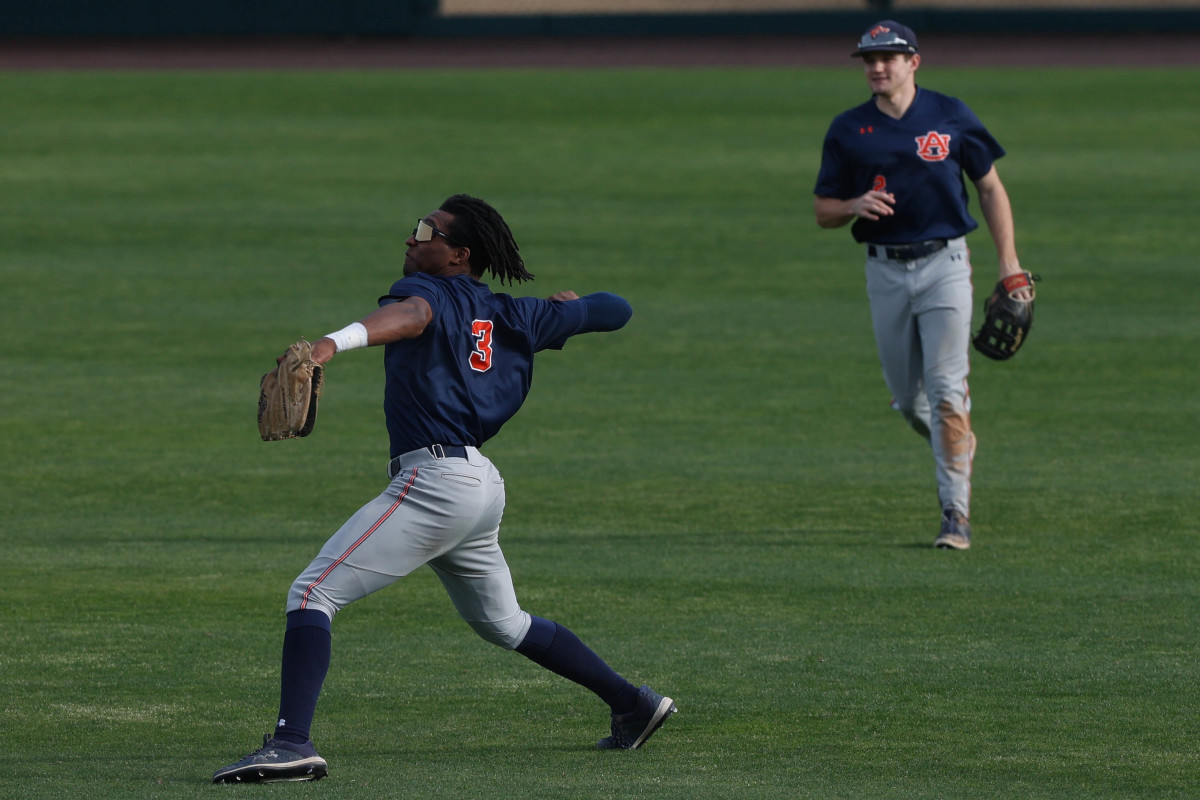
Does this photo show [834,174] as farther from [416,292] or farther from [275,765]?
[275,765]

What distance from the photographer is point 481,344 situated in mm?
5090

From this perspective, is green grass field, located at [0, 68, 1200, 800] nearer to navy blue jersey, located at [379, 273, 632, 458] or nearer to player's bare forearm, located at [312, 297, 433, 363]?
navy blue jersey, located at [379, 273, 632, 458]

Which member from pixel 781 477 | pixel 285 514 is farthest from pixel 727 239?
pixel 285 514

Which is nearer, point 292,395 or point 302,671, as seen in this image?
point 292,395

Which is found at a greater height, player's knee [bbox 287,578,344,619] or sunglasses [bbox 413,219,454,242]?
sunglasses [bbox 413,219,454,242]

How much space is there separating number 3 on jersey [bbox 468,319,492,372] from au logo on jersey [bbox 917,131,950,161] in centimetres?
365

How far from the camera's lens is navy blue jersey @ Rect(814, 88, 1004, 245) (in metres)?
8.20

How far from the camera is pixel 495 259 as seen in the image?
5309 millimetres

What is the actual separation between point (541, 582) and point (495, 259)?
2486mm

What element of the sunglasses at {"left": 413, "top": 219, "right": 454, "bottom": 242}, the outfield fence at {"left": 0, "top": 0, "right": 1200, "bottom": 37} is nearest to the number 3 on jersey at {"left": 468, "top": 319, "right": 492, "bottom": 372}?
the sunglasses at {"left": 413, "top": 219, "right": 454, "bottom": 242}

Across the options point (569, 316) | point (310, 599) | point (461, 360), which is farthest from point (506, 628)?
point (569, 316)

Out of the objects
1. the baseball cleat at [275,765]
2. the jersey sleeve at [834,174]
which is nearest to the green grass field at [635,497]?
the baseball cleat at [275,765]

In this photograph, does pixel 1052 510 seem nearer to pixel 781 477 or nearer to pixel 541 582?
pixel 781 477

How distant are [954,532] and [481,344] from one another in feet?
11.8
